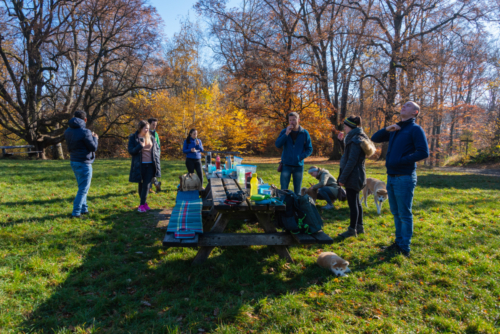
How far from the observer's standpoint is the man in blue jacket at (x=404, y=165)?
3.50 metres

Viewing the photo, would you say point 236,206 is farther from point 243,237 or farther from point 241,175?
point 241,175

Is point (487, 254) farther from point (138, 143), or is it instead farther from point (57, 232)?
point (57, 232)

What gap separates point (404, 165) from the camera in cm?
360

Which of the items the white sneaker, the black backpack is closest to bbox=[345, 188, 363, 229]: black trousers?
the black backpack

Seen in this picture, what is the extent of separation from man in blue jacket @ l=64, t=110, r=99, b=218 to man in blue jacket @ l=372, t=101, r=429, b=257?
5.05 m

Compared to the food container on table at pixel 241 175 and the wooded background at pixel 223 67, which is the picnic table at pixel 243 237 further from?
the wooded background at pixel 223 67

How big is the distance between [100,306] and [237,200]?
5.68ft

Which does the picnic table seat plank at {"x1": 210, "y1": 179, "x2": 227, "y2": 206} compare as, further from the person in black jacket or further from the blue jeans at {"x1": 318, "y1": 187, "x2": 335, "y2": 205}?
the blue jeans at {"x1": 318, "y1": 187, "x2": 335, "y2": 205}

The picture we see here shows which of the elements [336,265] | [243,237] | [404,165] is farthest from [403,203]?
[243,237]

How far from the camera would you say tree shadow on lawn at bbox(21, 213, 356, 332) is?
2457mm

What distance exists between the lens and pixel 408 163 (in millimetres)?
3486

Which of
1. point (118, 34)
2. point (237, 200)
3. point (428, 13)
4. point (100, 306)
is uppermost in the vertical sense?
point (428, 13)

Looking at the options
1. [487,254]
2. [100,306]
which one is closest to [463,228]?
[487,254]

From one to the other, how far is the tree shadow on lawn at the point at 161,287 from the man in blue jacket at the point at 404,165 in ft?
4.37
